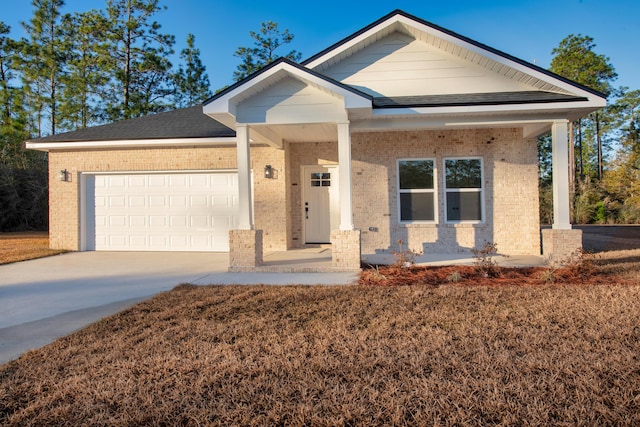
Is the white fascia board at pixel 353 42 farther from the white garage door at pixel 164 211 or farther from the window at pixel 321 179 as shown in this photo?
the white garage door at pixel 164 211

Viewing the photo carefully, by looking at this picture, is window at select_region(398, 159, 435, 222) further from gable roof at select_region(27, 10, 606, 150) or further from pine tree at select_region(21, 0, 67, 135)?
pine tree at select_region(21, 0, 67, 135)

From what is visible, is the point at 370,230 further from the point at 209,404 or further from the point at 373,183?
the point at 209,404

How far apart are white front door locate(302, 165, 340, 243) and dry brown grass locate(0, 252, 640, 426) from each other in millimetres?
6247

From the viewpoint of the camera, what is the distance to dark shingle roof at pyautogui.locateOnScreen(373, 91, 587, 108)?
777 centimetres

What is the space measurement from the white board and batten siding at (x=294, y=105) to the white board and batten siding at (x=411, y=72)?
75.8 inches

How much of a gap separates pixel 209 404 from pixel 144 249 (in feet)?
32.1

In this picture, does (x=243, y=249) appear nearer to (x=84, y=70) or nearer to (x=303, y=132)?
(x=303, y=132)

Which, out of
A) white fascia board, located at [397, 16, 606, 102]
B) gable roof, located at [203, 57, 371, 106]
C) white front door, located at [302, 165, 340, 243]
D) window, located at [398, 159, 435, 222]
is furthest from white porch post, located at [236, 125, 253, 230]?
white fascia board, located at [397, 16, 606, 102]

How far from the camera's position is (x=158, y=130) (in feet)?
37.0

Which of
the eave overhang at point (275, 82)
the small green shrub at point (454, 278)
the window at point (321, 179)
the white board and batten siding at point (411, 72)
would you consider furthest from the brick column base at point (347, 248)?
the window at point (321, 179)

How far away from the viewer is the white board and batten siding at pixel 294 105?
7.73 meters

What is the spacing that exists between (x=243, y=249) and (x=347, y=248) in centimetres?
217

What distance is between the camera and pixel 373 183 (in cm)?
1029

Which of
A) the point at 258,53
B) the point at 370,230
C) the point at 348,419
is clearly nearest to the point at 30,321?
the point at 348,419
